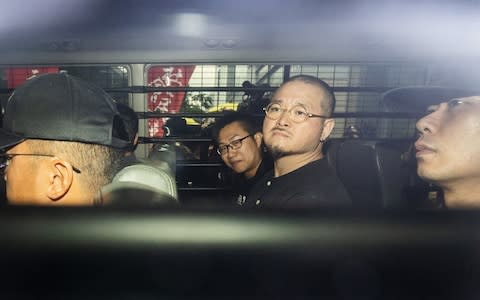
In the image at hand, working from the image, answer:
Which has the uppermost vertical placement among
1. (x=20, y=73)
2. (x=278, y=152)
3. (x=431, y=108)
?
(x=20, y=73)

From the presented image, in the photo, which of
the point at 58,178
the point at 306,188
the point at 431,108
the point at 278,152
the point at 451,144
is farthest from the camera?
the point at 431,108

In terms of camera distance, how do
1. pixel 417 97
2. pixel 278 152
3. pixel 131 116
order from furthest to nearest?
pixel 131 116 → pixel 417 97 → pixel 278 152

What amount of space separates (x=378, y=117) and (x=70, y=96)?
202 centimetres

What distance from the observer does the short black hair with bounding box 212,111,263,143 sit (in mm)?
2881

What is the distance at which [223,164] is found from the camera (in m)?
3.04

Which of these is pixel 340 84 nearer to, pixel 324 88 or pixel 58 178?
pixel 324 88

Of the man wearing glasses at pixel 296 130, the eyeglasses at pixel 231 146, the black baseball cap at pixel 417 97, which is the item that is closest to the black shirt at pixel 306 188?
the man wearing glasses at pixel 296 130

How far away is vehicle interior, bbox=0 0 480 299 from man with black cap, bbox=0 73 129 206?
28 centimetres

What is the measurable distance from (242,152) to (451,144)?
58.2 inches

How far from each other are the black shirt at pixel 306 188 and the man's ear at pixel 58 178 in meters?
0.78

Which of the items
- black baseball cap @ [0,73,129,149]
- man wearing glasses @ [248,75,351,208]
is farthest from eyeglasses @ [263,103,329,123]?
black baseball cap @ [0,73,129,149]

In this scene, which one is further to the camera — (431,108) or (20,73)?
(20,73)

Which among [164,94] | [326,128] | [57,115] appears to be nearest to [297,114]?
[326,128]

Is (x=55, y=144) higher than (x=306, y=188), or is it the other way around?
(x=55, y=144)
